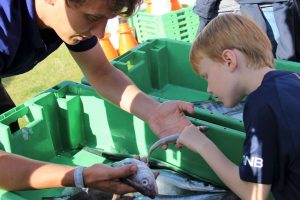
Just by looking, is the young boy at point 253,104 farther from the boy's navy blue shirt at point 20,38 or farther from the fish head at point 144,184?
the boy's navy blue shirt at point 20,38

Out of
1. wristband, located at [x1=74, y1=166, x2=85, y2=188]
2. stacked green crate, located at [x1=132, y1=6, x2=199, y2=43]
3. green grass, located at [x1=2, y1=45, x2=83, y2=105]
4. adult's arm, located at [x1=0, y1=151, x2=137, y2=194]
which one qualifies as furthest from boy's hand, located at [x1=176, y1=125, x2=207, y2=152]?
green grass, located at [x1=2, y1=45, x2=83, y2=105]

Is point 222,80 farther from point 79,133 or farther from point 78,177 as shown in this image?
point 79,133

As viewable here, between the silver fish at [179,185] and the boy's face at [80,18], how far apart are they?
63cm

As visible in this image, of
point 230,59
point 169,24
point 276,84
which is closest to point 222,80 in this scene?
point 230,59

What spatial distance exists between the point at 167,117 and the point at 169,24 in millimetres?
1412

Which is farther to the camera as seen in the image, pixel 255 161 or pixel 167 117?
pixel 167 117

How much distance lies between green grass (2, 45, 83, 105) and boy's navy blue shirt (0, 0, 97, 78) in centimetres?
174

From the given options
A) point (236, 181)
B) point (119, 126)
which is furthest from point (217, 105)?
point (236, 181)

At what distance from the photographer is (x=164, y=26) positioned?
270 cm

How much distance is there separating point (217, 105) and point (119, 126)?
468 millimetres

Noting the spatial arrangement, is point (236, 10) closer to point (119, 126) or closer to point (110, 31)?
point (119, 126)

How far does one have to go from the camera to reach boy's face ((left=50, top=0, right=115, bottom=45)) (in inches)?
37.6

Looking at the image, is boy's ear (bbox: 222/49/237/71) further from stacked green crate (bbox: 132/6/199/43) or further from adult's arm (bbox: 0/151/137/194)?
stacked green crate (bbox: 132/6/199/43)

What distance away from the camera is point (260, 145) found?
992mm
